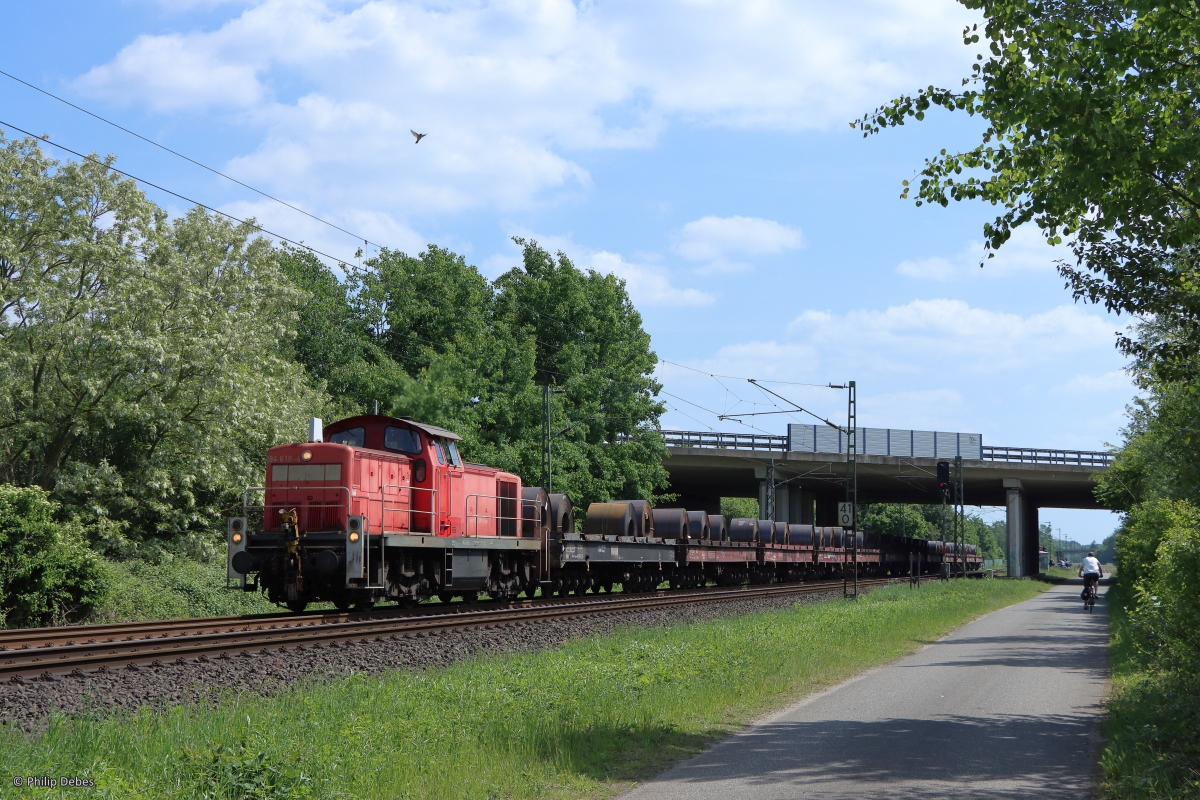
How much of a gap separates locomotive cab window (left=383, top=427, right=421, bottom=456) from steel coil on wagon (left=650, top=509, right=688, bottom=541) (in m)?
17.9

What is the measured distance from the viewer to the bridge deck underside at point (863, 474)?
6506 centimetres

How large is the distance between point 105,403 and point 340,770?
2308 centimetres

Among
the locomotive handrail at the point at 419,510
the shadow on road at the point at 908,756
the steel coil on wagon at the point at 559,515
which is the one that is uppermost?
the locomotive handrail at the point at 419,510

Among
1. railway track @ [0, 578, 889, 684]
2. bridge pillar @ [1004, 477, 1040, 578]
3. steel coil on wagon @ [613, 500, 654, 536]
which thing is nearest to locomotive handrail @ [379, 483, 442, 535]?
railway track @ [0, 578, 889, 684]

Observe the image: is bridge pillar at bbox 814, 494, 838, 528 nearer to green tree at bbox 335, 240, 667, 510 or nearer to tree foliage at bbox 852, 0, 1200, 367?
green tree at bbox 335, 240, 667, 510

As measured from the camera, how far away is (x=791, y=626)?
20.3 metres

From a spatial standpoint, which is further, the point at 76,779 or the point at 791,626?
the point at 791,626

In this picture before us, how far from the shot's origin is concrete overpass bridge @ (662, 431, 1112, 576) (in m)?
64.9

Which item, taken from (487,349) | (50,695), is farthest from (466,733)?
(487,349)

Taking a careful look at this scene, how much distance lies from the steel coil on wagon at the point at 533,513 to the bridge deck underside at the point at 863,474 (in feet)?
114

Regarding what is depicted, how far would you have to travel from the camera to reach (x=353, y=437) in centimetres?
2047

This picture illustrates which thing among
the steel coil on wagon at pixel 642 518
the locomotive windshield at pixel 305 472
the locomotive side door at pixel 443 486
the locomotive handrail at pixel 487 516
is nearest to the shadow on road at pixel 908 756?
the locomotive windshield at pixel 305 472

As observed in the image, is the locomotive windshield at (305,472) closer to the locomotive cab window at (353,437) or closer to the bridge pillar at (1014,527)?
the locomotive cab window at (353,437)

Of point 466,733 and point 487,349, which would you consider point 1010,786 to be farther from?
point 487,349
